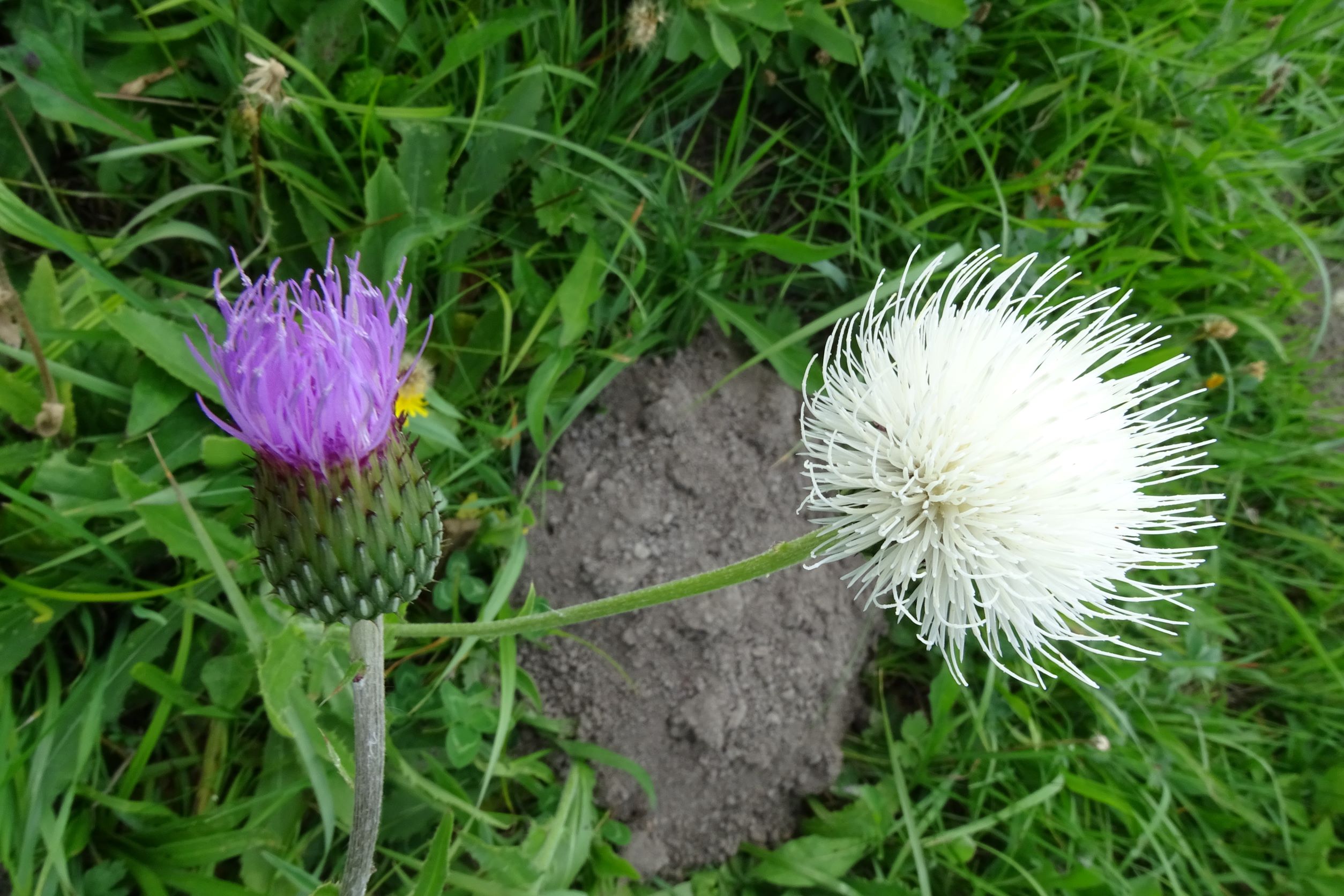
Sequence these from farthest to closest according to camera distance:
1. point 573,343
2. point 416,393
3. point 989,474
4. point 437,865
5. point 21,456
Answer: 1. point 573,343
2. point 416,393
3. point 21,456
4. point 437,865
5. point 989,474

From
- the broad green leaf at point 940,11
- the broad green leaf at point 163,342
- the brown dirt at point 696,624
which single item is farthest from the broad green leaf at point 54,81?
the broad green leaf at point 940,11

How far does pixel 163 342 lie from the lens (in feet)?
6.54

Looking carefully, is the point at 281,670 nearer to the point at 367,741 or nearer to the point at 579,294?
the point at 367,741

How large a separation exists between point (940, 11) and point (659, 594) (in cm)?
211

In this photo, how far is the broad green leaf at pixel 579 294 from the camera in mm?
2314

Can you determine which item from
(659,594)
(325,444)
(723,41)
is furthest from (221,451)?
(723,41)

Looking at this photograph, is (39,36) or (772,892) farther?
(772,892)

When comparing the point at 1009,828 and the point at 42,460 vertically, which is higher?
the point at 42,460

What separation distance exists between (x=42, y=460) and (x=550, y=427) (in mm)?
1310

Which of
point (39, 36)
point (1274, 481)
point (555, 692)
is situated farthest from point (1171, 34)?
point (39, 36)

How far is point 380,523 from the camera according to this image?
1.40m

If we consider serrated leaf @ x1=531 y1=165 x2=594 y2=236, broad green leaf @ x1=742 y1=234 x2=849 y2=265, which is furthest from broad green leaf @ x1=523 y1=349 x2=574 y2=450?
broad green leaf @ x1=742 y1=234 x2=849 y2=265

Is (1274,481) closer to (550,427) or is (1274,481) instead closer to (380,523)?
(550,427)

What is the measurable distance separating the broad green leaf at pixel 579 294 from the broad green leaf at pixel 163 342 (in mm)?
927
